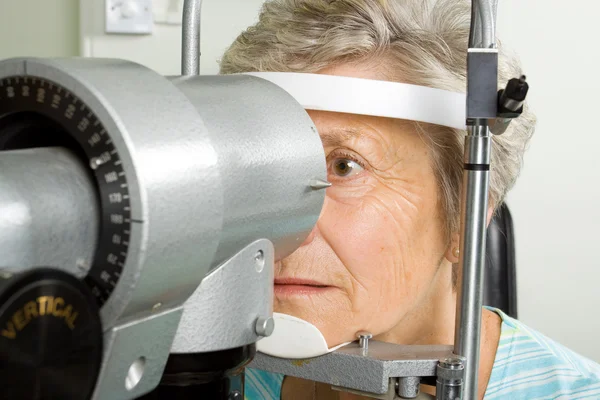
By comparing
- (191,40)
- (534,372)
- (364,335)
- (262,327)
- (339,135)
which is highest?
(191,40)

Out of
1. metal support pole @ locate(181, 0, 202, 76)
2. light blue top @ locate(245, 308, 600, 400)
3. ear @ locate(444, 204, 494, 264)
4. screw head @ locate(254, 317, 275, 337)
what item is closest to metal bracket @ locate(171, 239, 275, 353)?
screw head @ locate(254, 317, 275, 337)

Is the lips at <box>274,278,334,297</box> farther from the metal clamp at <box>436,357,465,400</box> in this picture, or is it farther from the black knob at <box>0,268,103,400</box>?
the black knob at <box>0,268,103,400</box>

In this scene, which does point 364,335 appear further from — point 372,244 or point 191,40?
point 191,40

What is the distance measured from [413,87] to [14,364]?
609mm

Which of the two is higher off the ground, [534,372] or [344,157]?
[344,157]

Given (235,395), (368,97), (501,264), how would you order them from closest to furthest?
(235,395)
(368,97)
(501,264)

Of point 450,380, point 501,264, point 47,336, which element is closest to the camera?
point 47,336

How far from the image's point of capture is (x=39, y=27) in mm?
1854

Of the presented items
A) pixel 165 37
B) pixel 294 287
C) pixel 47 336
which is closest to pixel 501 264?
pixel 294 287

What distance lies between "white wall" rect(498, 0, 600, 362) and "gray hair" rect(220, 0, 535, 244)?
0.64 metres

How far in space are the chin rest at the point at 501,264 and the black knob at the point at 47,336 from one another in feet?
3.74

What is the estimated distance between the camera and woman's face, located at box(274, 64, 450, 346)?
0.94 meters

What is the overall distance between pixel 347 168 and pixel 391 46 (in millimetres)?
170

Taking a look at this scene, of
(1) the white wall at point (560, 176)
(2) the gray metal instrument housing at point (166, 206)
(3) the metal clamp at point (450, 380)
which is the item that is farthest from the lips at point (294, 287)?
(1) the white wall at point (560, 176)
